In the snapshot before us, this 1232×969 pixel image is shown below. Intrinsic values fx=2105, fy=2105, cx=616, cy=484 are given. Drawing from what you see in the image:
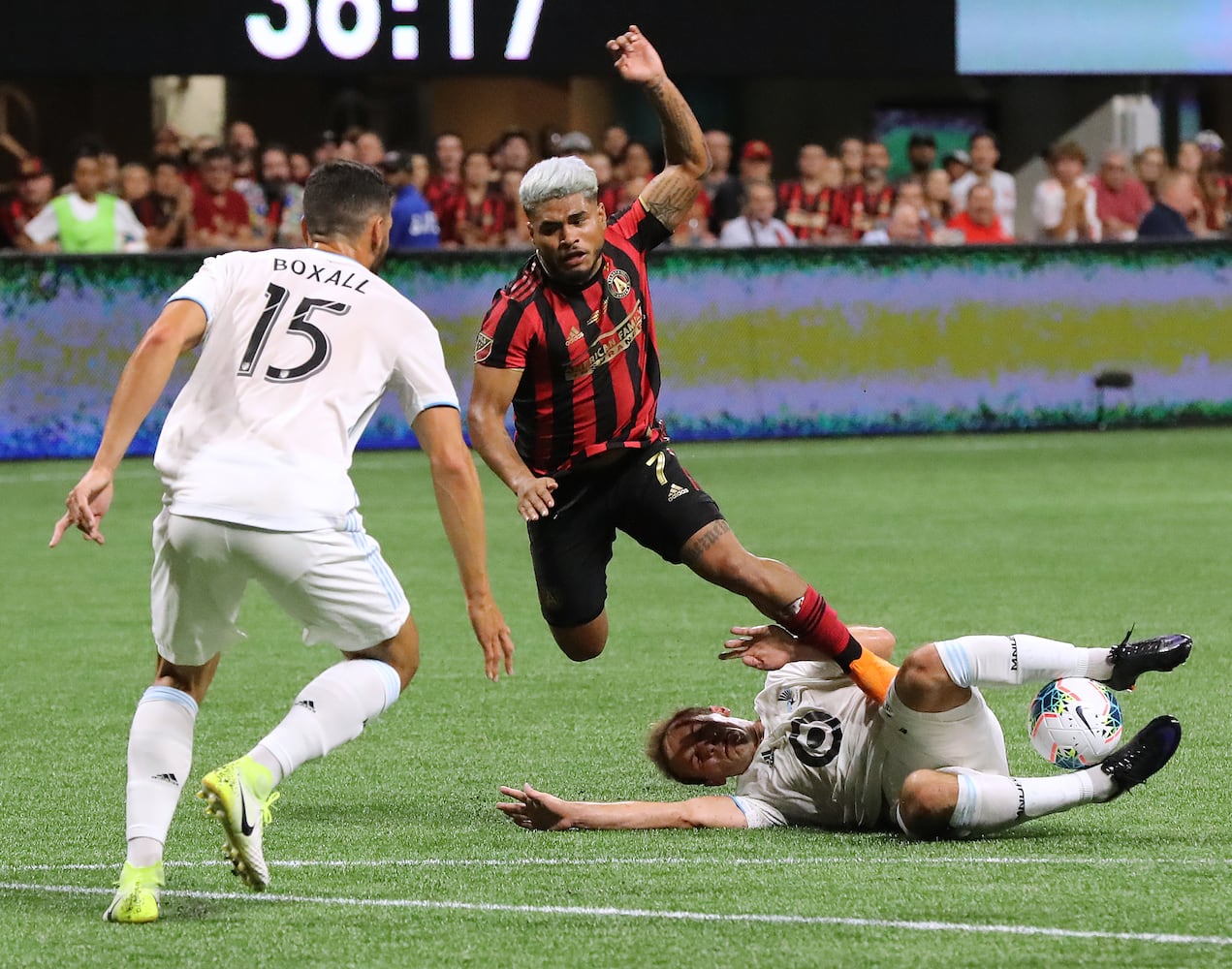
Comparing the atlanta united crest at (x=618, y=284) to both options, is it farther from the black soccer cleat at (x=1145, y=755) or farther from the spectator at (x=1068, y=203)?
the spectator at (x=1068, y=203)

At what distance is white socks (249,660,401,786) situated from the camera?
4695 mm

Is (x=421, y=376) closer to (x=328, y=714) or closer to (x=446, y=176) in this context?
(x=328, y=714)

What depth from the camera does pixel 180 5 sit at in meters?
16.5

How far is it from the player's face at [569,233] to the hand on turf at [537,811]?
1.79 m

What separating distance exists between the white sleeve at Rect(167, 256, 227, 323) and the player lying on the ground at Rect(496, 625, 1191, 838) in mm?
1546

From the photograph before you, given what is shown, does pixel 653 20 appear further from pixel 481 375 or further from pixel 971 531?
pixel 481 375

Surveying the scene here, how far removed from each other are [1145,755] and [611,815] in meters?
1.40

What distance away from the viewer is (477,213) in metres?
16.3

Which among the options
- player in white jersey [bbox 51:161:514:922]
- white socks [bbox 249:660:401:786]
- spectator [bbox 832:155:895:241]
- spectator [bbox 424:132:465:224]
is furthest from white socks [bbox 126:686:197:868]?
spectator [bbox 832:155:895:241]

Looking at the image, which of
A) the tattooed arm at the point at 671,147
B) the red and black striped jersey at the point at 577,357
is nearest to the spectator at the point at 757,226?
the tattooed arm at the point at 671,147

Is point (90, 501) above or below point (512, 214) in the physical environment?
below

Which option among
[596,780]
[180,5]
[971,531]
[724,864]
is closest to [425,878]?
[724,864]

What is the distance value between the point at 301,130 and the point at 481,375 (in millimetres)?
18286

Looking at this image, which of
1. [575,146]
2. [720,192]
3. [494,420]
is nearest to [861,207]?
[720,192]
